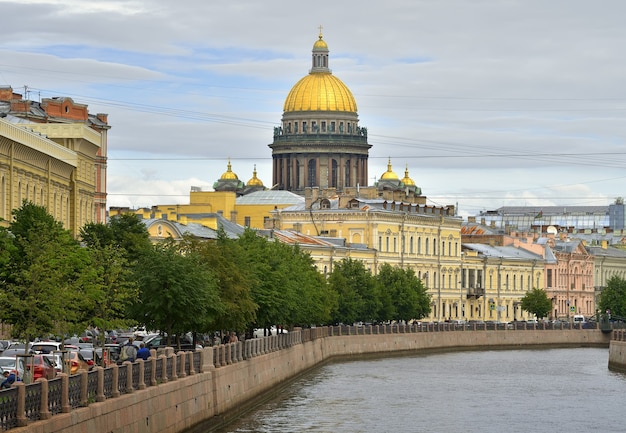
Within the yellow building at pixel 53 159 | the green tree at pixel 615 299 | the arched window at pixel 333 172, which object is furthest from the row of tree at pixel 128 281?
the arched window at pixel 333 172

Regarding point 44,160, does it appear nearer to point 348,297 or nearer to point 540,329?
point 348,297

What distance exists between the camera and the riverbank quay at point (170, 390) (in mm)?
24609

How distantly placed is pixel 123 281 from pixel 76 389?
16.1 meters

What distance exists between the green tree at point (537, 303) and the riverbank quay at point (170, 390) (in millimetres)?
48402

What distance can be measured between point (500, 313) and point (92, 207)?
5654cm

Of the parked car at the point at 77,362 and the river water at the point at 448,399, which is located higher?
the parked car at the point at 77,362

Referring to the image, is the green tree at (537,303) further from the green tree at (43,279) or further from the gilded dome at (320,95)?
the green tree at (43,279)

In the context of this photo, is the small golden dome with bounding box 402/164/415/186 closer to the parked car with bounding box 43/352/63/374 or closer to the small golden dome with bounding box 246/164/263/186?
the small golden dome with bounding box 246/164/263/186

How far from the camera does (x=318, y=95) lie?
502ft

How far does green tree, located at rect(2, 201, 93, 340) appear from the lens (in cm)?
3722

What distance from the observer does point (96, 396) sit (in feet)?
91.4

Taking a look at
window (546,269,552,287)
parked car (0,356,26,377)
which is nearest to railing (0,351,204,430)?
parked car (0,356,26,377)

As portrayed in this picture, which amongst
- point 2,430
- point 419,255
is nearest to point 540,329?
point 419,255

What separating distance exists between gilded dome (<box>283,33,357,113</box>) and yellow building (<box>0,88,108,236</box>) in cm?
6688
